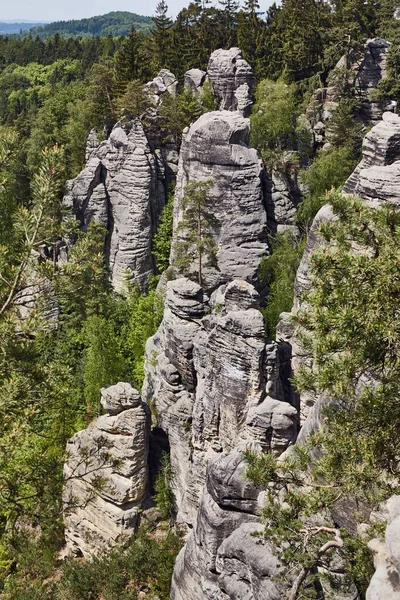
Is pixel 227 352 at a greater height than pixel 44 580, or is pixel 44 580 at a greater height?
pixel 227 352

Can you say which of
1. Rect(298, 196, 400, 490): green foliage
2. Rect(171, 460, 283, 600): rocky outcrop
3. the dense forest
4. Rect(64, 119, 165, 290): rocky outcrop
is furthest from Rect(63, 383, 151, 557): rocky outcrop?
Rect(64, 119, 165, 290): rocky outcrop

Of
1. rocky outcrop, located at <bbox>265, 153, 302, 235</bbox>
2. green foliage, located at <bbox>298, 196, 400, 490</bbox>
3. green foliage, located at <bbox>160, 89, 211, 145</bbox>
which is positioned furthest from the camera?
green foliage, located at <bbox>160, 89, 211, 145</bbox>

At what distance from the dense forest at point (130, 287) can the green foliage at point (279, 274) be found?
3.7 inches

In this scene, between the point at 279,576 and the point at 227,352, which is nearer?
the point at 279,576

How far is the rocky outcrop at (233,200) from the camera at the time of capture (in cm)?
3216

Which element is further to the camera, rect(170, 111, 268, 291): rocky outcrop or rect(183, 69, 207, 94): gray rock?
rect(183, 69, 207, 94): gray rock

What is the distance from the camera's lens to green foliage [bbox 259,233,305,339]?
29.4m

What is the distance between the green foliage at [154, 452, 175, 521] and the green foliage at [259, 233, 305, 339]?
9057 mm

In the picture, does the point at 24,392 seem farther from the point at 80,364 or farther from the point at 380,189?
the point at 80,364

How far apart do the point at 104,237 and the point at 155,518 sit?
2331 cm

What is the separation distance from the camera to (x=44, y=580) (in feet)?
73.6

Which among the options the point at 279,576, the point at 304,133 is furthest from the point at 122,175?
the point at 279,576

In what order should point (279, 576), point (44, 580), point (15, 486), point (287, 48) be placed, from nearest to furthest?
point (279, 576), point (15, 486), point (44, 580), point (287, 48)

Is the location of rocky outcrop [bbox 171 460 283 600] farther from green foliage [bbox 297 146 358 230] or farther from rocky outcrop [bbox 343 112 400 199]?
green foliage [bbox 297 146 358 230]
